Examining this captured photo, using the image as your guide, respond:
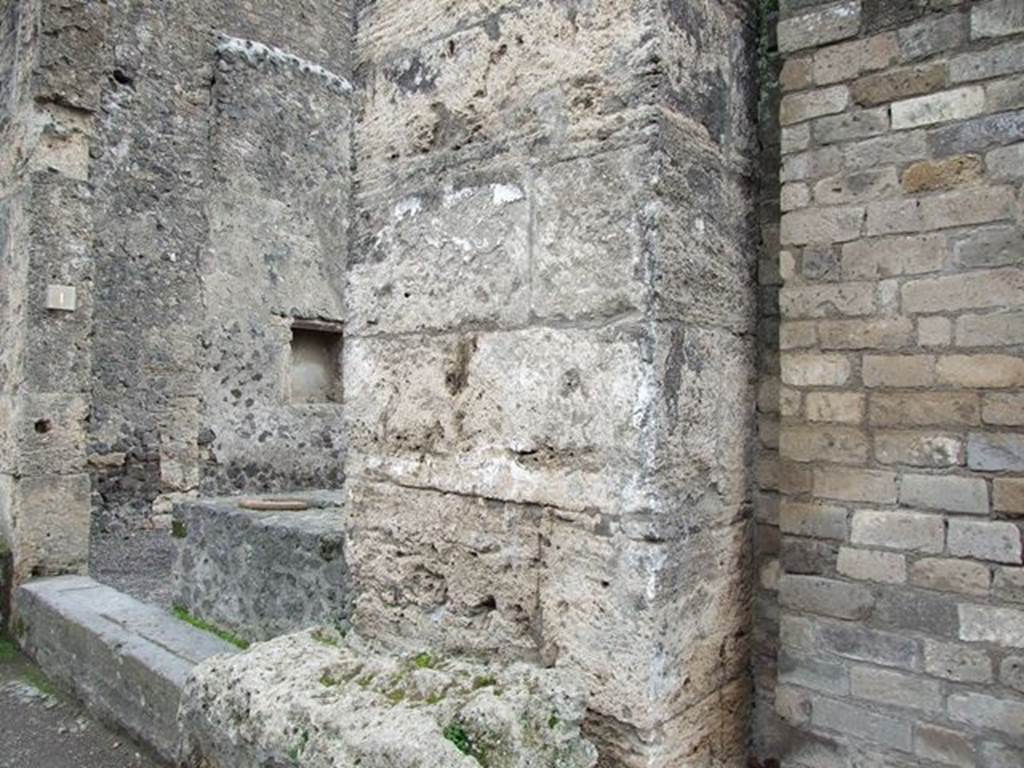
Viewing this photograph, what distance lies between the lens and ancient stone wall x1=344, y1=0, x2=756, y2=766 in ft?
6.00

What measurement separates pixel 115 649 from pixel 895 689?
3535 millimetres

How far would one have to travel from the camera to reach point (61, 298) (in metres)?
5.14

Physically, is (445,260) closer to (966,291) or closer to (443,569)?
(443,569)

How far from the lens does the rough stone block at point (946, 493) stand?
1865mm

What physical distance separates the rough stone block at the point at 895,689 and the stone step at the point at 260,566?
1929 millimetres

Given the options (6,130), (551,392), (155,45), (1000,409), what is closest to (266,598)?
(551,392)

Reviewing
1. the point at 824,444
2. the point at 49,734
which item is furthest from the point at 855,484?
the point at 49,734

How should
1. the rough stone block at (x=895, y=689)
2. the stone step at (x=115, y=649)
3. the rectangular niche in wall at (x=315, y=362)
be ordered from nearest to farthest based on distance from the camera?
the rough stone block at (x=895, y=689), the stone step at (x=115, y=649), the rectangular niche in wall at (x=315, y=362)

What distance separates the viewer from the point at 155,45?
775 cm

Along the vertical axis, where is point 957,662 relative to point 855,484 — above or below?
below

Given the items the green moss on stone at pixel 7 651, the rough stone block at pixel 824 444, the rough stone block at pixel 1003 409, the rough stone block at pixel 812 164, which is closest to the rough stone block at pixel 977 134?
the rough stone block at pixel 812 164

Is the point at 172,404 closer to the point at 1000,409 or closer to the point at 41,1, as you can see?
the point at 41,1

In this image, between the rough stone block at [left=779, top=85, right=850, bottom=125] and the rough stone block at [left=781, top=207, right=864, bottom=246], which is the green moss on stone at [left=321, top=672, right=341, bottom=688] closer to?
the rough stone block at [left=781, top=207, right=864, bottom=246]

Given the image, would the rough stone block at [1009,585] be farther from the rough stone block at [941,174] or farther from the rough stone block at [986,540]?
the rough stone block at [941,174]
